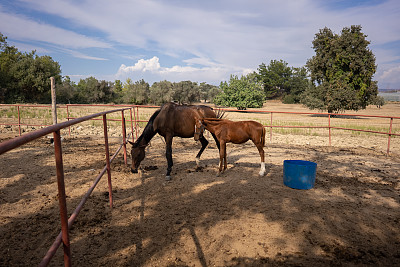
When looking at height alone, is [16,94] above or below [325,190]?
above

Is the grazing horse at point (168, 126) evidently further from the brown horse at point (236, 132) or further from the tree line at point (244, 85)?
the tree line at point (244, 85)

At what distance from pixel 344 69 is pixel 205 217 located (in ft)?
83.3

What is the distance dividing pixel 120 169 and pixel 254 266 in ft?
14.1

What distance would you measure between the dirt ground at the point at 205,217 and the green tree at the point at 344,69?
18415mm

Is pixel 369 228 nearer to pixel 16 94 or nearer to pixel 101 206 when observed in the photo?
pixel 101 206

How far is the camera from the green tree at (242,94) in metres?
29.2

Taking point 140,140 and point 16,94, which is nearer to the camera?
point 140,140

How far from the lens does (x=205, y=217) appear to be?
341 cm

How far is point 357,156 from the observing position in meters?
7.71

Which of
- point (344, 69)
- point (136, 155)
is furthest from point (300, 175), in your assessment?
point (344, 69)

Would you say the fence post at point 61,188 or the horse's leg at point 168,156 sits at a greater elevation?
the fence post at point 61,188

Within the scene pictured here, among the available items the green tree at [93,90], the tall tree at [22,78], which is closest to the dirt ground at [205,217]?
the tall tree at [22,78]

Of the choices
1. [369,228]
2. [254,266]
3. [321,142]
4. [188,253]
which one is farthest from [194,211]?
[321,142]

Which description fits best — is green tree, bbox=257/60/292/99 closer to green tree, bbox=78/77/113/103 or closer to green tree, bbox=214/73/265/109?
green tree, bbox=214/73/265/109
